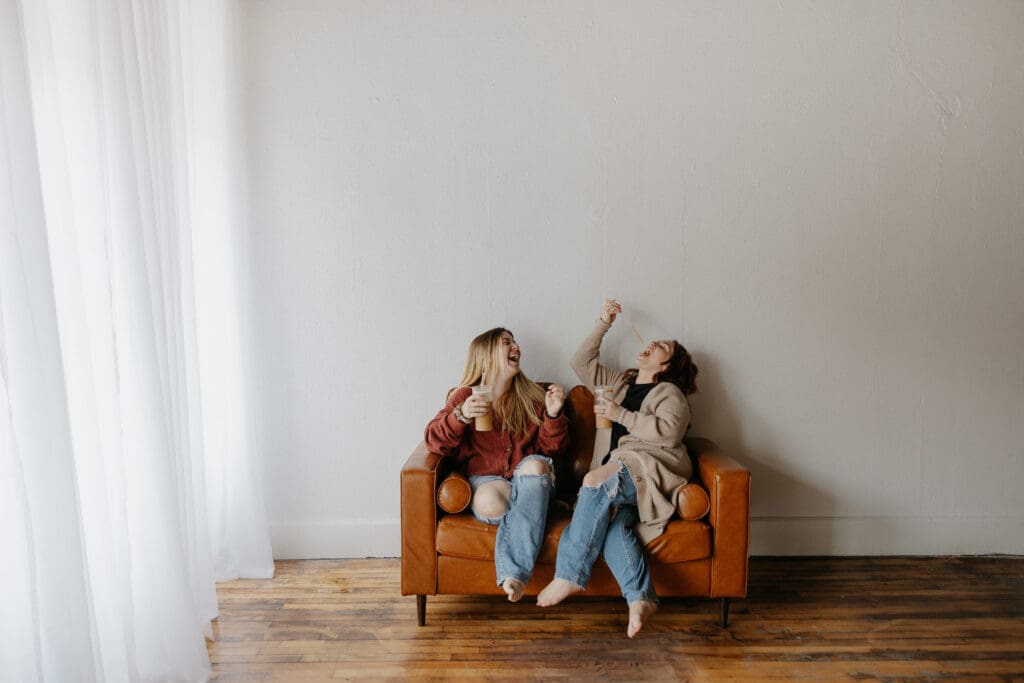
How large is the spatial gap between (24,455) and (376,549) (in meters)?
1.97

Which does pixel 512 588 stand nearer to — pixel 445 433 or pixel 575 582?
pixel 575 582

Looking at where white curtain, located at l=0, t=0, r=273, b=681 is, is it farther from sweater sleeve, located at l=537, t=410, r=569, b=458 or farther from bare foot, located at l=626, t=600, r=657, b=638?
bare foot, located at l=626, t=600, r=657, b=638

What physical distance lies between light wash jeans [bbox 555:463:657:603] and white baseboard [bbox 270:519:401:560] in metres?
1.13

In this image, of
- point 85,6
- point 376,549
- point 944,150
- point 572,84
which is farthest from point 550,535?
point 944,150

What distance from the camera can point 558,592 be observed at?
8.74ft

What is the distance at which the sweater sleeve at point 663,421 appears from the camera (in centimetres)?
300

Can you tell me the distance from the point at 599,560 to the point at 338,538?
4.55 ft

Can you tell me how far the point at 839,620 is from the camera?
2.87 m

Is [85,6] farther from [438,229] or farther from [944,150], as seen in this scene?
[944,150]

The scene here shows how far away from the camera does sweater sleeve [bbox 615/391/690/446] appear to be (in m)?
3.00

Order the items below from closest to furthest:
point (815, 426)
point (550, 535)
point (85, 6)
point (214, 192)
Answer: point (85, 6) → point (550, 535) → point (214, 192) → point (815, 426)

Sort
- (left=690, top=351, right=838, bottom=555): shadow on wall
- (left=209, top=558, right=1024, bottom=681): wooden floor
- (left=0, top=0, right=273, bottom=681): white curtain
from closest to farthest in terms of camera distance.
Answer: (left=0, top=0, right=273, bottom=681): white curtain, (left=209, top=558, right=1024, bottom=681): wooden floor, (left=690, top=351, right=838, bottom=555): shadow on wall

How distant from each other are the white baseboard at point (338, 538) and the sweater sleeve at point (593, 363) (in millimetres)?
1143

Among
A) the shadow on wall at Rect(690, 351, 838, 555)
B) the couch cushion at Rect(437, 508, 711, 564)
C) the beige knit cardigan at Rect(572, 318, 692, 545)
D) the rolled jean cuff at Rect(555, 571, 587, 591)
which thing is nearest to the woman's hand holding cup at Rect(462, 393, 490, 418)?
the couch cushion at Rect(437, 508, 711, 564)
